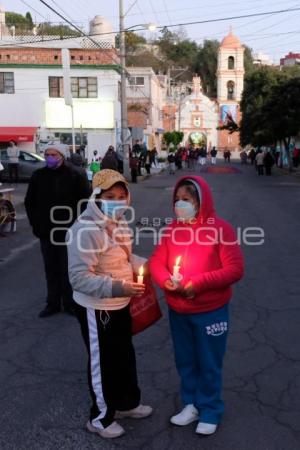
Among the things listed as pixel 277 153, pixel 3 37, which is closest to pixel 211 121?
pixel 277 153

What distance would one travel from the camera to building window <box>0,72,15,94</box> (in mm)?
42812

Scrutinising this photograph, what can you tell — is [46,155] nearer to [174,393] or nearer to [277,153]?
[174,393]

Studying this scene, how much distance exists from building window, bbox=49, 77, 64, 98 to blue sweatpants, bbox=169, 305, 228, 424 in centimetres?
4065

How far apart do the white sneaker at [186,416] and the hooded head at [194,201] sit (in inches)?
50.4

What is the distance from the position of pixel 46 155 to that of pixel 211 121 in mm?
88989

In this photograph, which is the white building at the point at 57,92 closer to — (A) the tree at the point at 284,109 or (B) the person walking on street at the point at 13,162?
(A) the tree at the point at 284,109

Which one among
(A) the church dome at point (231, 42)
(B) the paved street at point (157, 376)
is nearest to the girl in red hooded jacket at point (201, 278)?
(B) the paved street at point (157, 376)

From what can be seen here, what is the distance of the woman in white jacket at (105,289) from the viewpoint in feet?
11.2

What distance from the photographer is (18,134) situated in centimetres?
4028

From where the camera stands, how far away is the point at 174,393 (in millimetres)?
4316

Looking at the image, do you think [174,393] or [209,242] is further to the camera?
[174,393]

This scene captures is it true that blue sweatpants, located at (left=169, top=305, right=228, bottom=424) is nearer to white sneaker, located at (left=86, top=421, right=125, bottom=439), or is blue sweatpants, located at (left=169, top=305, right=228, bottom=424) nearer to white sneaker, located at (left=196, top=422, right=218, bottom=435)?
white sneaker, located at (left=196, top=422, right=218, bottom=435)

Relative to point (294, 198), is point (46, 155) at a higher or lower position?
higher

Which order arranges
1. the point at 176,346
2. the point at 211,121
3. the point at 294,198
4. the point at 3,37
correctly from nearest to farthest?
the point at 176,346, the point at 294,198, the point at 3,37, the point at 211,121
